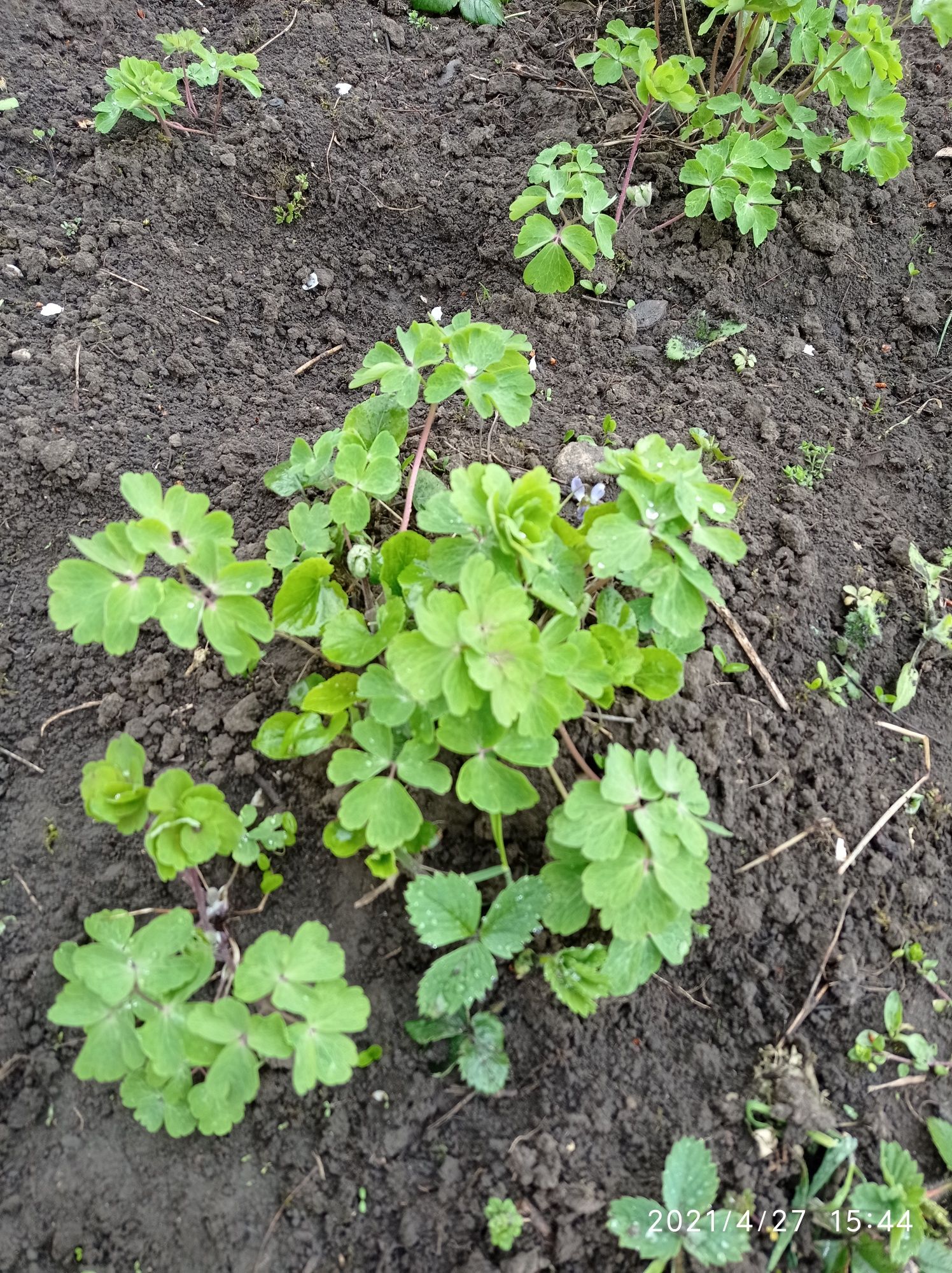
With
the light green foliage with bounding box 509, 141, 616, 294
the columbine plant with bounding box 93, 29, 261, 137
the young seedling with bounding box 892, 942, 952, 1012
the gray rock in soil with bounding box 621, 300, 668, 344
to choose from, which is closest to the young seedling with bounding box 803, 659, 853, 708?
the young seedling with bounding box 892, 942, 952, 1012

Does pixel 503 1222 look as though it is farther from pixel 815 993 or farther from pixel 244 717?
pixel 244 717

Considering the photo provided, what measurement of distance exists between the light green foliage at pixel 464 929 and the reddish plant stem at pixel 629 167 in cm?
229

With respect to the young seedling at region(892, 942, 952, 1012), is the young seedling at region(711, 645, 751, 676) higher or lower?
higher

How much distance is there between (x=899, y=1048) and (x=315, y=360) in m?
2.55

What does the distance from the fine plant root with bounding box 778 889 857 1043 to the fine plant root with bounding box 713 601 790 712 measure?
525 millimetres

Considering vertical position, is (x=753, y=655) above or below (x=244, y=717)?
above

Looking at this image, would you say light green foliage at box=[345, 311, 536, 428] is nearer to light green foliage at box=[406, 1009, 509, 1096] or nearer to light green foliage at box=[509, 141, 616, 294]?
light green foliage at box=[509, 141, 616, 294]


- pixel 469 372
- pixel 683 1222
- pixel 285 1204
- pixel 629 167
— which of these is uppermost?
pixel 629 167

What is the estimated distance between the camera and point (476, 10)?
3.52 meters

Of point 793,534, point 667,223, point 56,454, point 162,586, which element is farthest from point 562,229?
point 162,586

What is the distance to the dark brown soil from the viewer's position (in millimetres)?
1654

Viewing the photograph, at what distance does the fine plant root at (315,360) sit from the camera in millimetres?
2797

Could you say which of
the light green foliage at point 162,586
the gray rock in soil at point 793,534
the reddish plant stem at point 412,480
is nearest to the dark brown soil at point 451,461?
the gray rock in soil at point 793,534

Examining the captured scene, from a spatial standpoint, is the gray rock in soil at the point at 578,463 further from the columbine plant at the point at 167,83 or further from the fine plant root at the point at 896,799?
the columbine plant at the point at 167,83
